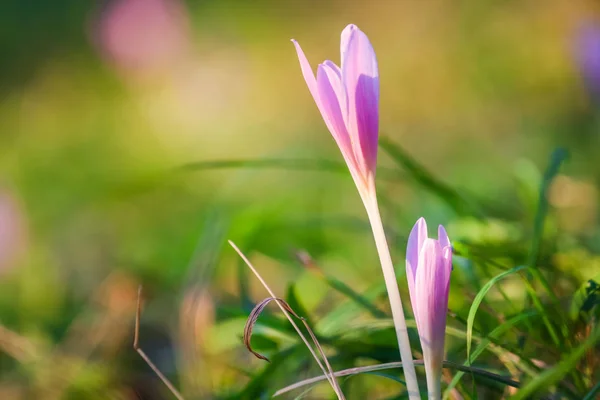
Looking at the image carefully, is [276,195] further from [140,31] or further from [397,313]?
[140,31]

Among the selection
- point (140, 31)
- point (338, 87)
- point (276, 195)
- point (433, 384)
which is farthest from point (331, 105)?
point (140, 31)

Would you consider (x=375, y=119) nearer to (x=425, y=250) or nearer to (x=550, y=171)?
(x=425, y=250)

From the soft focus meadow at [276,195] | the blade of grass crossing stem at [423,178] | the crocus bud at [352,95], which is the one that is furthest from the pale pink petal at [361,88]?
the blade of grass crossing stem at [423,178]

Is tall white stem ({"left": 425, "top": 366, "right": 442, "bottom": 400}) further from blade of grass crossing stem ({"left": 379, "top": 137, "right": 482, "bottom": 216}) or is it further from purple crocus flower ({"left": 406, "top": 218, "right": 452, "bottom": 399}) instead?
blade of grass crossing stem ({"left": 379, "top": 137, "right": 482, "bottom": 216})

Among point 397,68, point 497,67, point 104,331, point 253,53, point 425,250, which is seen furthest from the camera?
point 253,53

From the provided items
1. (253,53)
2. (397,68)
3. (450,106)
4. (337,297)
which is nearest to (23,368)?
(337,297)

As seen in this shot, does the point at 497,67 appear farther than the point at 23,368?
Yes

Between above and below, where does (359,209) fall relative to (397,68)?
below

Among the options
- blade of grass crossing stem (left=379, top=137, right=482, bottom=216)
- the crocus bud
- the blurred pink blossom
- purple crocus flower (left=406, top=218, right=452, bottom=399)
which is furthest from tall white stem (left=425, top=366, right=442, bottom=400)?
the blurred pink blossom
